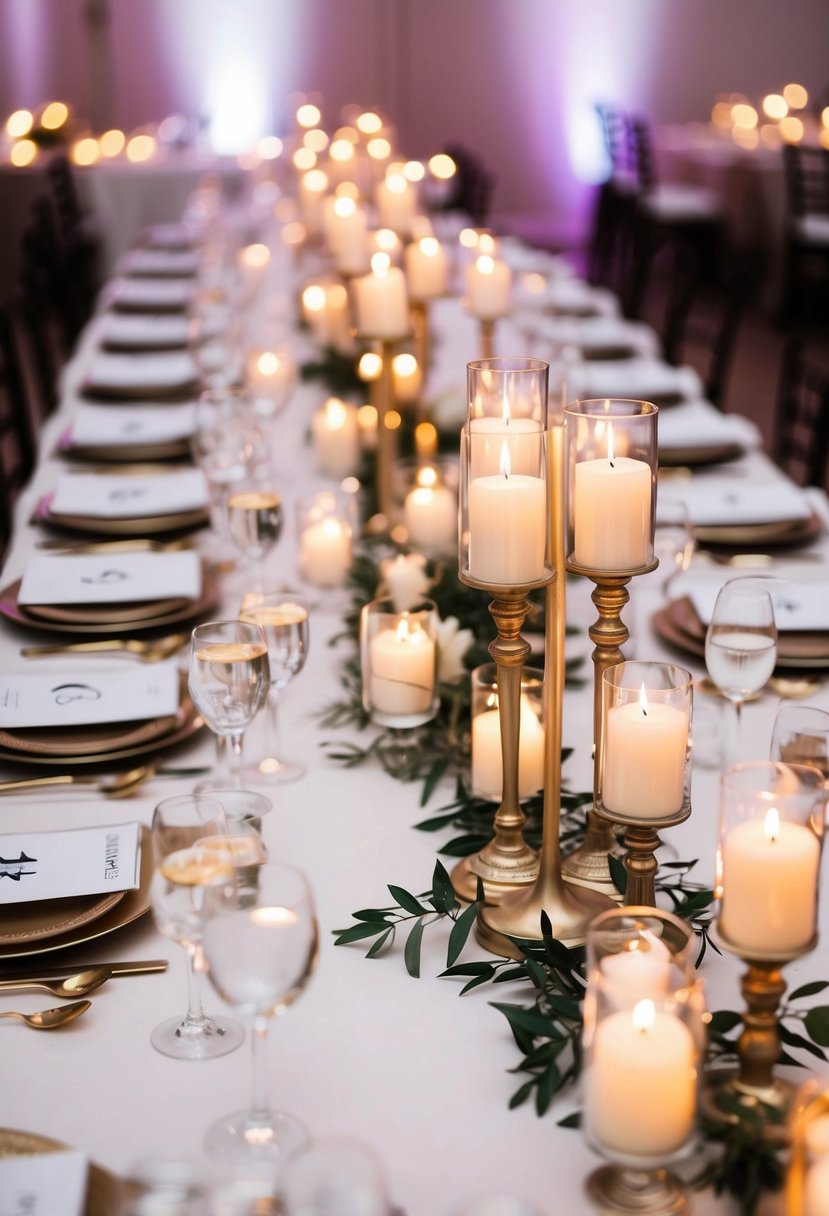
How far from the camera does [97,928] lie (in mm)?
1239

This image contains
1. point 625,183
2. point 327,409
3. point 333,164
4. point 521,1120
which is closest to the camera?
point 521,1120

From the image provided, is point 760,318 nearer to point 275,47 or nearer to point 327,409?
point 275,47

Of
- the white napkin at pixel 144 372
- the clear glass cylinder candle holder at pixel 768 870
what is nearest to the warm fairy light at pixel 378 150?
the white napkin at pixel 144 372

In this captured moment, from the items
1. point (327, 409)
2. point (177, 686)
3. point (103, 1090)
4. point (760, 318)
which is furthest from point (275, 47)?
point (103, 1090)

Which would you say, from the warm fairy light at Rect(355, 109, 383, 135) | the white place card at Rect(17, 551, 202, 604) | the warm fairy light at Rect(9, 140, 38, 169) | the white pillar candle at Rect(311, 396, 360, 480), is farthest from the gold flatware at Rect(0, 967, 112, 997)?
the warm fairy light at Rect(9, 140, 38, 169)

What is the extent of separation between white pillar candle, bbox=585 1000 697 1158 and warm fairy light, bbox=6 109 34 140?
8.42 metres

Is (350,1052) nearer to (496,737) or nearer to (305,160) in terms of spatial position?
(496,737)

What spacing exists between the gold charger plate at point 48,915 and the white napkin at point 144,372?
6.54 ft

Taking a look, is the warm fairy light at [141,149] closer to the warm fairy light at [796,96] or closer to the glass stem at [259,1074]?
the warm fairy light at [796,96]

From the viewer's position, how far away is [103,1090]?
1.07 m

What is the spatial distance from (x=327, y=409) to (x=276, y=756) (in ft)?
3.77

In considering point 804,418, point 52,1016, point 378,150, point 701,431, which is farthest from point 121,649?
point 378,150

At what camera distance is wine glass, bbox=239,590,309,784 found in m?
1.50

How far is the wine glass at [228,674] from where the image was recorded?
1.35m
